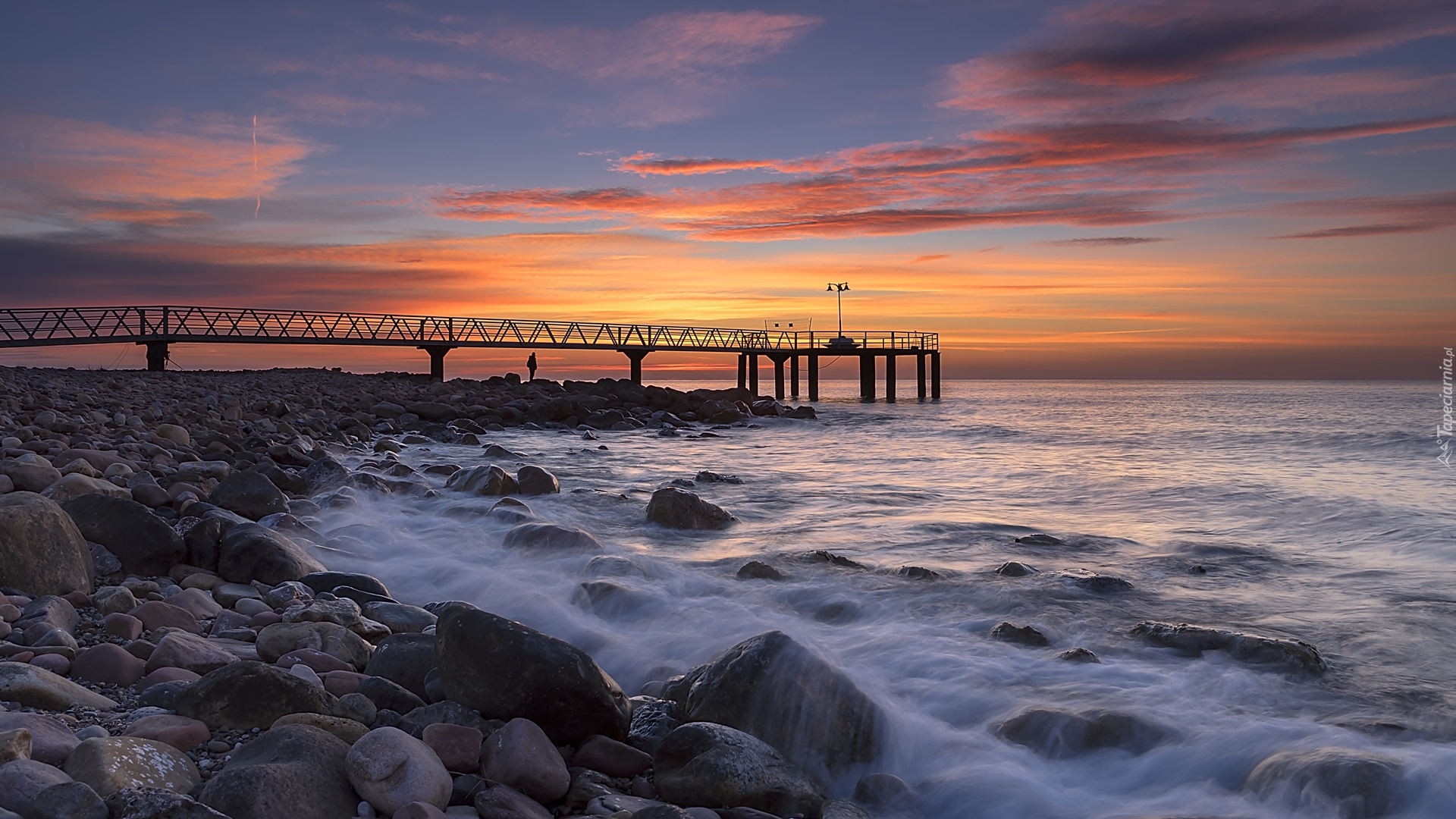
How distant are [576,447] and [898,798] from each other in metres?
16.5

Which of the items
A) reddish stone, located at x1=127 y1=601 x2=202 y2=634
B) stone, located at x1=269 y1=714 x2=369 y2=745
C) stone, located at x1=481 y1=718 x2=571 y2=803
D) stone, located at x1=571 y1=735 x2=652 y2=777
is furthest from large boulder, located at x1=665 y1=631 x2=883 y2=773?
reddish stone, located at x1=127 y1=601 x2=202 y2=634

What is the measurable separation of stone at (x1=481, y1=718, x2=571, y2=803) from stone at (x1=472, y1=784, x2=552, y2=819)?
7 centimetres

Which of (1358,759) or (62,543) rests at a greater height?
(62,543)

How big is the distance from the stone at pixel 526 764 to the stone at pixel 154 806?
3.16ft

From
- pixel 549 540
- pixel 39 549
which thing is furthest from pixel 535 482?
pixel 39 549

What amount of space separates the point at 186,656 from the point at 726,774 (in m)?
2.41

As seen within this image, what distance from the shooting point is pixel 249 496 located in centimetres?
839

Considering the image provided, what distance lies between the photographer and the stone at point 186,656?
3.89 metres

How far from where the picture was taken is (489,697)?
149 inches

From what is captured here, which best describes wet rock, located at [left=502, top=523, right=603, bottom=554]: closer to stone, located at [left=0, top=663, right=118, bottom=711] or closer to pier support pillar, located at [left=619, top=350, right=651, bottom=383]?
stone, located at [left=0, top=663, right=118, bottom=711]

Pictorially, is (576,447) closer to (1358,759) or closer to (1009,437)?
(1009,437)

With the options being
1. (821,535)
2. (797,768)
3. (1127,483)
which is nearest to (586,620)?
(797,768)

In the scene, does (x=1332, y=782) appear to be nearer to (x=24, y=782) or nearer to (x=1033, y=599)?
(x=1033, y=599)

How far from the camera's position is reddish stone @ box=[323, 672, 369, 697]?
12.7 ft
